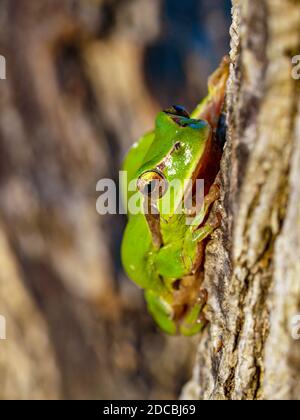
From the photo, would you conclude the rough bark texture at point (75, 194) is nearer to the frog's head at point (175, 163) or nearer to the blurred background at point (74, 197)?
the blurred background at point (74, 197)

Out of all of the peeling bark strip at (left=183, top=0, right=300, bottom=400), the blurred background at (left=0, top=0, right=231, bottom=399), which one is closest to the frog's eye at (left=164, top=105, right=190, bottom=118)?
the peeling bark strip at (left=183, top=0, right=300, bottom=400)

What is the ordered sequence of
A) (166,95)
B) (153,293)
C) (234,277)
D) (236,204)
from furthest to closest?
(166,95)
(153,293)
(234,277)
(236,204)

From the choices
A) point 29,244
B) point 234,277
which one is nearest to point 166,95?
point 29,244

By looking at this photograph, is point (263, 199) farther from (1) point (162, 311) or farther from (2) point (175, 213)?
(1) point (162, 311)

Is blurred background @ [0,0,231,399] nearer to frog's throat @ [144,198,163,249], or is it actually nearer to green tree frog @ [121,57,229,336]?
green tree frog @ [121,57,229,336]

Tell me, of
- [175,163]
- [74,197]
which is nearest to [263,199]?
[175,163]

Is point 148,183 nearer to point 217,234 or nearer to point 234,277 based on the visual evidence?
point 217,234
